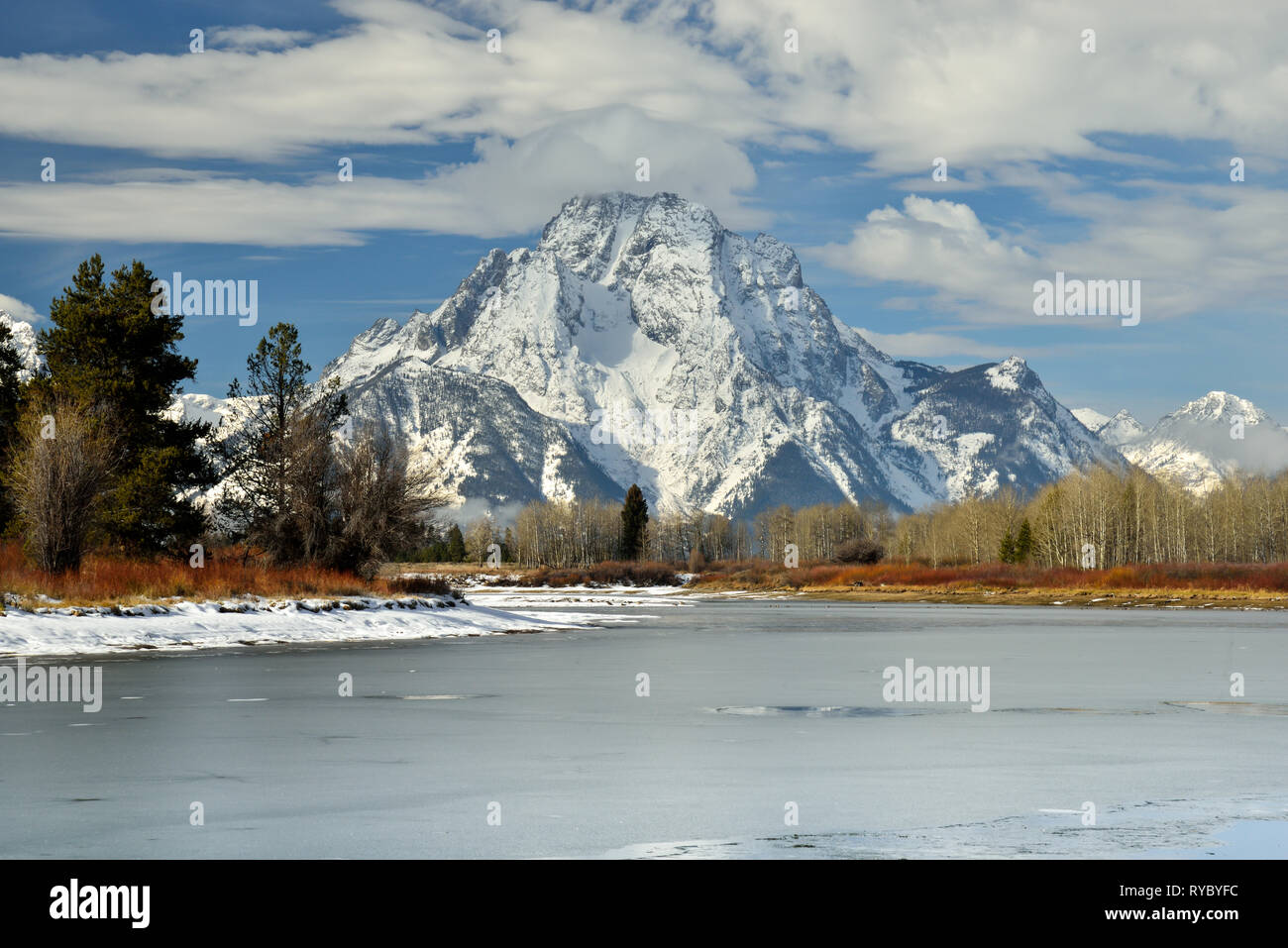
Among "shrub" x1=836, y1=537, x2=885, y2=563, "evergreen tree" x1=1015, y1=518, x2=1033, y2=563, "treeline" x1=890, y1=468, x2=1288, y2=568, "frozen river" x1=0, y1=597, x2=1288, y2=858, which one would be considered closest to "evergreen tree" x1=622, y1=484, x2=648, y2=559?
"shrub" x1=836, y1=537, x2=885, y2=563

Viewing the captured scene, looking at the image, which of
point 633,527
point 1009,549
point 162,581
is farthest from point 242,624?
point 633,527

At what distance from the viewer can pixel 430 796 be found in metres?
10.4

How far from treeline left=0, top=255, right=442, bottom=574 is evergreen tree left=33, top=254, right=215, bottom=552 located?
6 centimetres

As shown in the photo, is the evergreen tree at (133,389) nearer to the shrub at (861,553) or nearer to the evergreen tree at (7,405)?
the evergreen tree at (7,405)

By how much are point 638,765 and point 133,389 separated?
43014mm

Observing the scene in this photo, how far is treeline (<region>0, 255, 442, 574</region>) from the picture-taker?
1863 inches

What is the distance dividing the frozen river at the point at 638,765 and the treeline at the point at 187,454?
2355cm

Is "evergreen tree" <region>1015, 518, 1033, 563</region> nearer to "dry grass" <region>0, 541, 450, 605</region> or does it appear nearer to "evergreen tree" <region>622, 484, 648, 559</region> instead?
"evergreen tree" <region>622, 484, 648, 559</region>

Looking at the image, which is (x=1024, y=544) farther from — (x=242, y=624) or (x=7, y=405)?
(x=242, y=624)

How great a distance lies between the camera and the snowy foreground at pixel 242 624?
30.1m

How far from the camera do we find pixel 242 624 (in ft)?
119

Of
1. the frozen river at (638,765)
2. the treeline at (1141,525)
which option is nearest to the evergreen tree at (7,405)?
the frozen river at (638,765)
